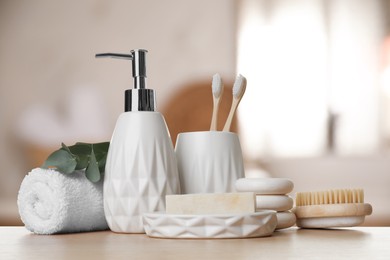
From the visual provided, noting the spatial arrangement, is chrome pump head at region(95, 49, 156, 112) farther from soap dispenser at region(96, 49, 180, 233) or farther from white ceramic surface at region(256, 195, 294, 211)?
white ceramic surface at region(256, 195, 294, 211)

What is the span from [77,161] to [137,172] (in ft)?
0.28

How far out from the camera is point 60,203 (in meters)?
0.64

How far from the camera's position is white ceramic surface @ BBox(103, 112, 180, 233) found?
63 centimetres

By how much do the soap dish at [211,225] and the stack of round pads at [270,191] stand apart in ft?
0.18

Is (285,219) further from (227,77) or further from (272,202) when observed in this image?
(227,77)

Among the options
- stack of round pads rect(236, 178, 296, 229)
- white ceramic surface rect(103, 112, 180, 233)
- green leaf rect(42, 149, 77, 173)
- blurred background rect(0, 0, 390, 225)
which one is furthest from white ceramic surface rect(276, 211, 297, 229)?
blurred background rect(0, 0, 390, 225)

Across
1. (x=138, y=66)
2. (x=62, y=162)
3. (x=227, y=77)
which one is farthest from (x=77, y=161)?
(x=227, y=77)

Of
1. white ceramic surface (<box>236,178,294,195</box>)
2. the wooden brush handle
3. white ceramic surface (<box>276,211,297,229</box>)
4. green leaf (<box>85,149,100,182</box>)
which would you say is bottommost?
white ceramic surface (<box>276,211,297,229</box>)

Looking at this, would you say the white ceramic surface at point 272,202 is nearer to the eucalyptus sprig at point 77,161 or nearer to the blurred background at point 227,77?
the eucalyptus sprig at point 77,161

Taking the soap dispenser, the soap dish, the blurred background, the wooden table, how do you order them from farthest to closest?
1. the blurred background
2. the soap dispenser
3. the soap dish
4. the wooden table

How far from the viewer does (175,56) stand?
2221 millimetres

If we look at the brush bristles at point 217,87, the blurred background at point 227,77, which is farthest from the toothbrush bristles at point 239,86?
the blurred background at point 227,77

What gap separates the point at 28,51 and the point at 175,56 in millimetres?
596

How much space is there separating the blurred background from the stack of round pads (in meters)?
1.41
